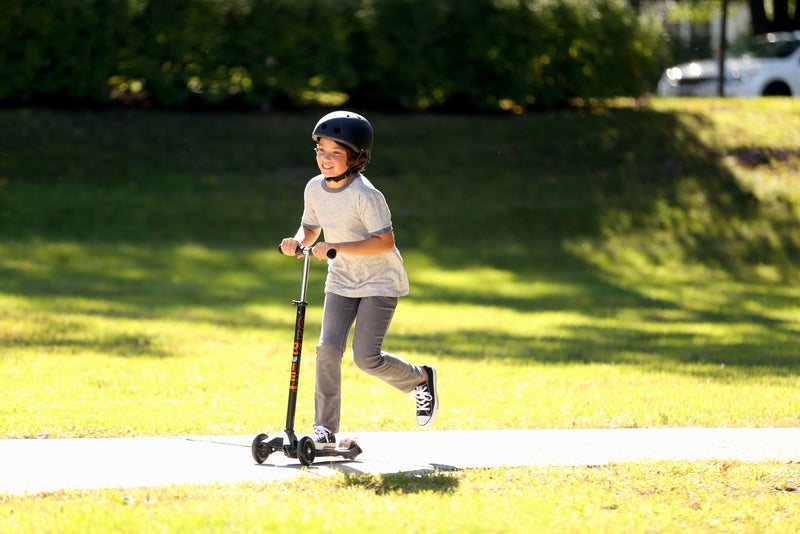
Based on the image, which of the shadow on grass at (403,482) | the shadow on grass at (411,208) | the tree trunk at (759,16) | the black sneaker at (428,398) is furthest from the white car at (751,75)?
the shadow on grass at (403,482)

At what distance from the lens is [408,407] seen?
791 centimetres

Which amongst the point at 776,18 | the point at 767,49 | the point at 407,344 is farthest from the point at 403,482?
the point at 776,18

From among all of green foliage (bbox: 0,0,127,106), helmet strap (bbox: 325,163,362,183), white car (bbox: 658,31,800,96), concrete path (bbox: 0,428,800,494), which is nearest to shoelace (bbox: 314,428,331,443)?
concrete path (bbox: 0,428,800,494)

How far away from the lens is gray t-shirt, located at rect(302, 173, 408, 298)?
577cm

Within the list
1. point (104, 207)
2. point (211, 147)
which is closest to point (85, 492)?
point (104, 207)

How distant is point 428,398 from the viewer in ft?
21.1

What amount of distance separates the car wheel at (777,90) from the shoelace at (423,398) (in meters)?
20.8

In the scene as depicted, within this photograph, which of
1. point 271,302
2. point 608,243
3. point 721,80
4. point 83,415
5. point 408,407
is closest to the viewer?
point 83,415

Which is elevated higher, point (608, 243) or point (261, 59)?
point (261, 59)

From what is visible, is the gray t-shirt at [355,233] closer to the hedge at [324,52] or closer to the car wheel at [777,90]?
the hedge at [324,52]

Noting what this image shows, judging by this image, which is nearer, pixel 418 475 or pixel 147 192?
pixel 418 475

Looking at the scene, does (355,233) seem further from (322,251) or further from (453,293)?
(453,293)

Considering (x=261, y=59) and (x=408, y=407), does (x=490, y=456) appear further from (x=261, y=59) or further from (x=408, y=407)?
(x=261, y=59)

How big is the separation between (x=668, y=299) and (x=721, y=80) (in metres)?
11.1
